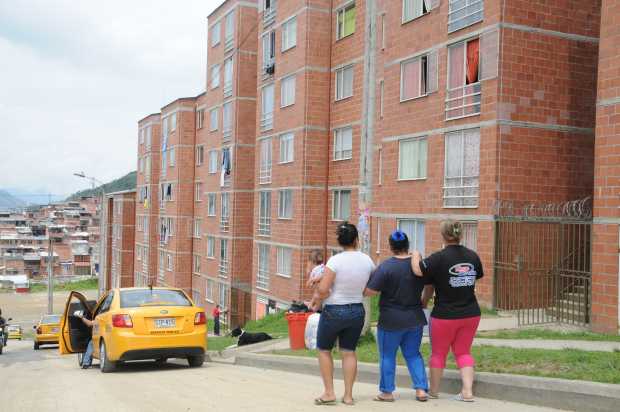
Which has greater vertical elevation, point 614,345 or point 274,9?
point 274,9

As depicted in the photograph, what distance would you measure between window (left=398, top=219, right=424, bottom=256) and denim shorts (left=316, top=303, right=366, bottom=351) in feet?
48.6

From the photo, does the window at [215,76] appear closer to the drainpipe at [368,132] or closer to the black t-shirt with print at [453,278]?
the drainpipe at [368,132]

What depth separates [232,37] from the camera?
1495 inches

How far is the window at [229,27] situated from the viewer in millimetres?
38062

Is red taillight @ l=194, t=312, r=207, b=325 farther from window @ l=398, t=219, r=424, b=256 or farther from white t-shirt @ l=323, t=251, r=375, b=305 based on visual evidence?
window @ l=398, t=219, r=424, b=256

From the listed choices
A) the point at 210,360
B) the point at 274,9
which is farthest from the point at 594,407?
the point at 274,9

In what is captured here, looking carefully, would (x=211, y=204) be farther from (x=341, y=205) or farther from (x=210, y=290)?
(x=341, y=205)

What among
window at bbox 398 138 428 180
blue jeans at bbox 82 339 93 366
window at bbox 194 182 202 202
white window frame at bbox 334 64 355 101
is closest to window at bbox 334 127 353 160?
white window frame at bbox 334 64 355 101

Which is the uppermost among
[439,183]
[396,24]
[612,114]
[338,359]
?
[396,24]

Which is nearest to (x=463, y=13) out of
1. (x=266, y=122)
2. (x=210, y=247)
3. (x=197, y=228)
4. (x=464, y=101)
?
(x=464, y=101)

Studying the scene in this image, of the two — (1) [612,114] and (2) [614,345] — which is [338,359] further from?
(1) [612,114]

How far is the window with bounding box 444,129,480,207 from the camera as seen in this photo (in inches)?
739

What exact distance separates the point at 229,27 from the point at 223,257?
13.0 metres

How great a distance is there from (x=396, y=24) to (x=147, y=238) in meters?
39.8
